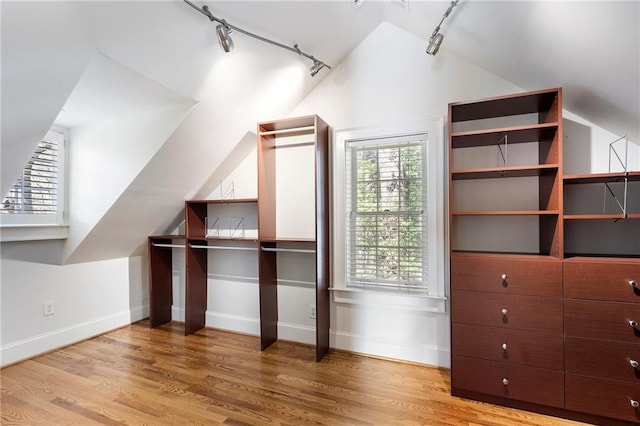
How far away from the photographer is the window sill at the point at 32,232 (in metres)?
2.50

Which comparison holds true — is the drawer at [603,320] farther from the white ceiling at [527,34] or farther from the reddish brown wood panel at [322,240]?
the reddish brown wood panel at [322,240]

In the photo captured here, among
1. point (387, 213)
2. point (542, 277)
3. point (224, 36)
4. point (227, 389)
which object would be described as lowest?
point (227, 389)

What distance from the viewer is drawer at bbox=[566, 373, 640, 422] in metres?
1.70

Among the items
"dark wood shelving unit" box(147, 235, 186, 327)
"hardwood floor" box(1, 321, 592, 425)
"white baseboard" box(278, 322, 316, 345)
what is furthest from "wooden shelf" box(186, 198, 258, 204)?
"hardwood floor" box(1, 321, 592, 425)

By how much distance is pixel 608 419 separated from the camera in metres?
1.76

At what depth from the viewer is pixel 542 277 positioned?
1.87m

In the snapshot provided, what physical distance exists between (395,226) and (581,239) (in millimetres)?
1308

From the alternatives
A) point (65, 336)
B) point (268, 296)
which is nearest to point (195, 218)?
point (268, 296)

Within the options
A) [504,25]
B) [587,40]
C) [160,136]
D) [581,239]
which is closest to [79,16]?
[160,136]

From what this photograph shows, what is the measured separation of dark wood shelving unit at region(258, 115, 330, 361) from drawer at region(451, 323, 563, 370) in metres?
1.12

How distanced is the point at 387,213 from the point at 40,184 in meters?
3.32

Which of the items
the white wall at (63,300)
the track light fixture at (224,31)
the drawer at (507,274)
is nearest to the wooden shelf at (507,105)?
the drawer at (507,274)

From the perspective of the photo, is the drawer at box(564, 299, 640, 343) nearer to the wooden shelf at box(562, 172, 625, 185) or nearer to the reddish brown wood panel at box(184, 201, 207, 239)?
the wooden shelf at box(562, 172, 625, 185)

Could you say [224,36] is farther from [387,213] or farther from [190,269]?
[190,269]
